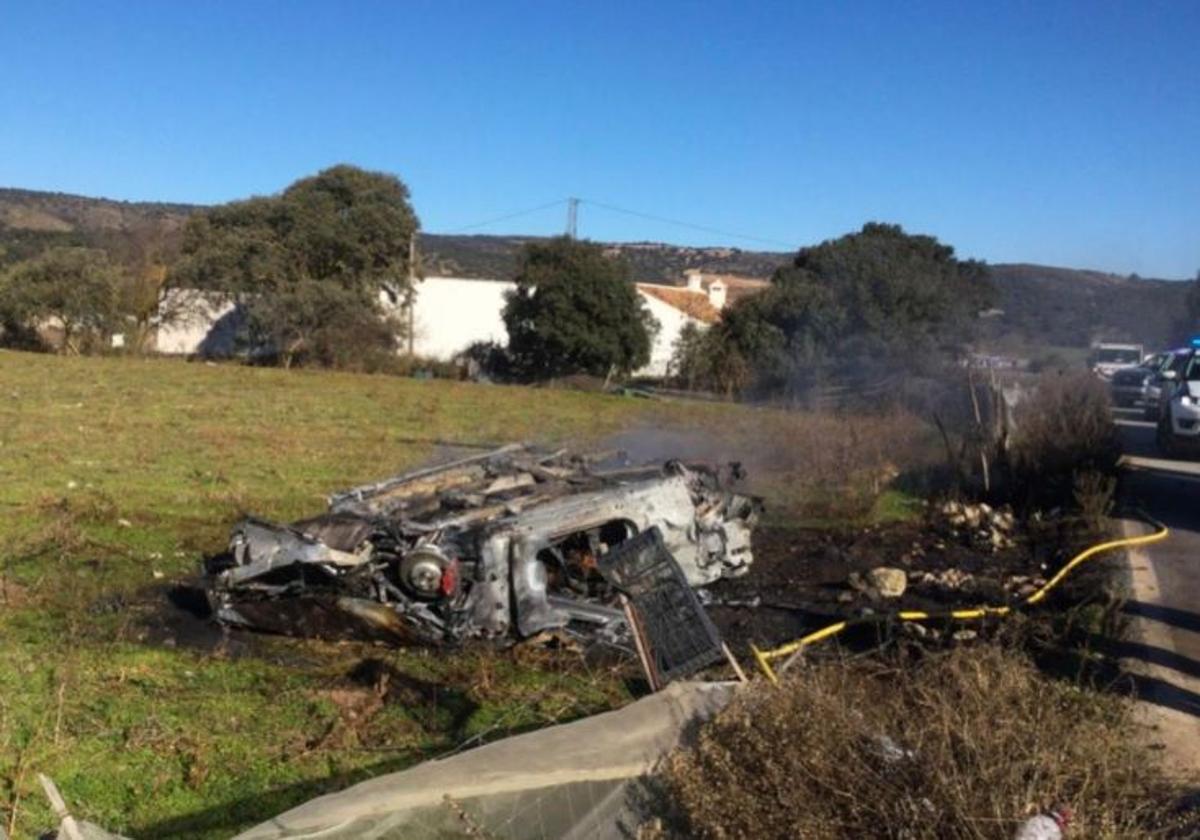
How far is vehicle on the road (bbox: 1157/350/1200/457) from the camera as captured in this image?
2091 cm

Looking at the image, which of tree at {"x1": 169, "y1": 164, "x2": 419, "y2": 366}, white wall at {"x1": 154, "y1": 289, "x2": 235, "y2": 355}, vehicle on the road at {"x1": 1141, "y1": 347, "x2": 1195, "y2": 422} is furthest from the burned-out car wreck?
white wall at {"x1": 154, "y1": 289, "x2": 235, "y2": 355}

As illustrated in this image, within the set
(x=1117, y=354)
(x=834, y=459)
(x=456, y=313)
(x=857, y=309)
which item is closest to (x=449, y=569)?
(x=834, y=459)

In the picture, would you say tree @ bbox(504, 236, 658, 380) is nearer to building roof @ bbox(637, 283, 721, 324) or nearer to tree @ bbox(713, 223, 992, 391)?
tree @ bbox(713, 223, 992, 391)

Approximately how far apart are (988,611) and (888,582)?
6.26 ft

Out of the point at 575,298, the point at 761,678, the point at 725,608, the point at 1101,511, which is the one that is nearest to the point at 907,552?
the point at 1101,511

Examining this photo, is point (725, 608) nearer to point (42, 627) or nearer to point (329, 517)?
point (329, 517)

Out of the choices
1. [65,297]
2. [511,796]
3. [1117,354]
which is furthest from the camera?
[65,297]

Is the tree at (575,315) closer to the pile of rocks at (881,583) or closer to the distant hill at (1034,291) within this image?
the distant hill at (1034,291)

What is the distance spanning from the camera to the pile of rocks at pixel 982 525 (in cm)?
1352

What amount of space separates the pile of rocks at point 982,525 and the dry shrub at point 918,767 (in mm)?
9081

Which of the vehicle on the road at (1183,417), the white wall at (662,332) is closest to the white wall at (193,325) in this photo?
the white wall at (662,332)

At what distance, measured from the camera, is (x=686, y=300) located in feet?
209

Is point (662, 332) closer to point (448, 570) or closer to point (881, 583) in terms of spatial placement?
point (881, 583)

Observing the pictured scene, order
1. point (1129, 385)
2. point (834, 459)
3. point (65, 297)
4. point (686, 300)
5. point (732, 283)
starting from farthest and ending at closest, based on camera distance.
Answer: point (732, 283), point (686, 300), point (65, 297), point (1129, 385), point (834, 459)
